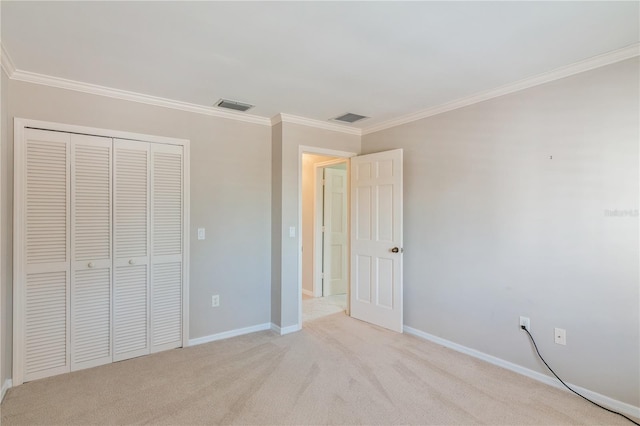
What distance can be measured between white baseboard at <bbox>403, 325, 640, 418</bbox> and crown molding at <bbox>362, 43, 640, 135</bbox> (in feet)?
7.43

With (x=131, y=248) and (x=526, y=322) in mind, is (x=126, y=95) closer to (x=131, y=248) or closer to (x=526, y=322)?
(x=131, y=248)

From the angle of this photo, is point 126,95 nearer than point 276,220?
Yes

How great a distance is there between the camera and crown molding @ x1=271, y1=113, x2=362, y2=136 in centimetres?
356

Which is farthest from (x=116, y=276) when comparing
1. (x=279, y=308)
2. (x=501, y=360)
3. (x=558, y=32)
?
(x=558, y=32)

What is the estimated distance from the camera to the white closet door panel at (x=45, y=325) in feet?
8.29

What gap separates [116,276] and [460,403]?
2.89m

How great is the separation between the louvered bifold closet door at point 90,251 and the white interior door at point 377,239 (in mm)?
2571

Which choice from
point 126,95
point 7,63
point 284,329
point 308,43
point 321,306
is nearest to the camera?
point 308,43

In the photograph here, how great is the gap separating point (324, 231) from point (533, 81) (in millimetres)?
3394

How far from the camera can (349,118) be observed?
12.1 ft

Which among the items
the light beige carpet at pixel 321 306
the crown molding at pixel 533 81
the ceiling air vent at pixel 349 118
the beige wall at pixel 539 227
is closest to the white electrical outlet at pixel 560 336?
the beige wall at pixel 539 227

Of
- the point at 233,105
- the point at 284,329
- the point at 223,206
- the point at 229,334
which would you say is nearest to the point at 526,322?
the point at 284,329

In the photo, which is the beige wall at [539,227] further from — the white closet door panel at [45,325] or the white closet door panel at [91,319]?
the white closet door panel at [45,325]

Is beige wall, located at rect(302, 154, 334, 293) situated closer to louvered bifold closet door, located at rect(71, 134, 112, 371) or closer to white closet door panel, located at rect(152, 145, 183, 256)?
white closet door panel, located at rect(152, 145, 183, 256)
